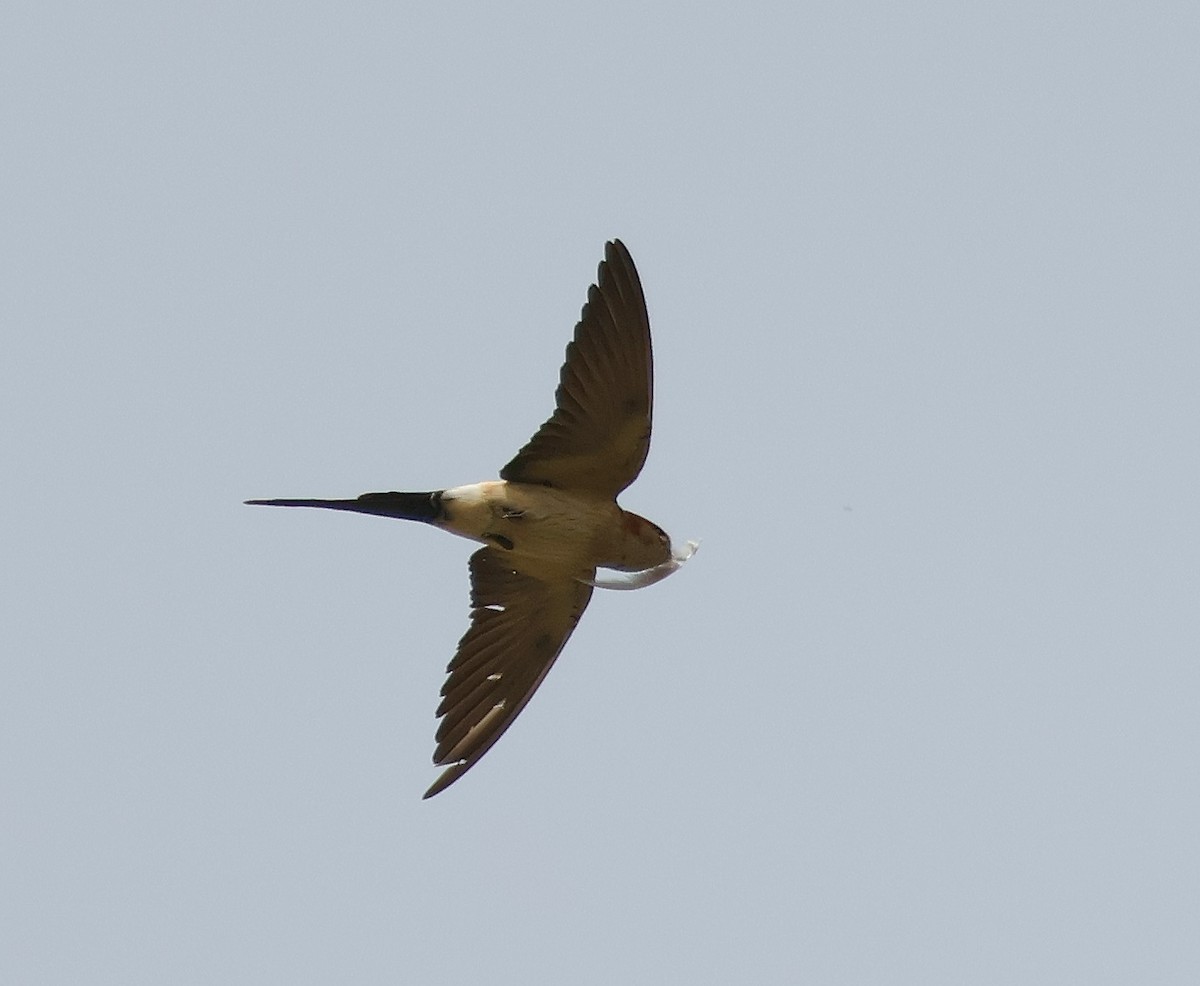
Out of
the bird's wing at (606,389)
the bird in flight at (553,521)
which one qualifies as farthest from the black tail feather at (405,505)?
the bird's wing at (606,389)

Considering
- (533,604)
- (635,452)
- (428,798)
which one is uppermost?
(635,452)

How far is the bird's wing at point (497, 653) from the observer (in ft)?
28.7

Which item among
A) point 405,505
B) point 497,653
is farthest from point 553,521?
point 497,653

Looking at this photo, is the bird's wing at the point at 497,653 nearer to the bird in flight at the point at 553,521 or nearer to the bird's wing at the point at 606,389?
the bird in flight at the point at 553,521

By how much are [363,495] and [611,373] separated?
4.29ft

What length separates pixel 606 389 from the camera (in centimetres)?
795

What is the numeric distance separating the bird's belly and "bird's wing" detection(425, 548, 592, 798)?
37 centimetres

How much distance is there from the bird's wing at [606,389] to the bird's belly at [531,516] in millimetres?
151

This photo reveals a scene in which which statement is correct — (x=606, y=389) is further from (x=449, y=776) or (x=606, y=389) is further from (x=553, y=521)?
(x=449, y=776)

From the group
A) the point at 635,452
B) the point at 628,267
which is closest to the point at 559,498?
the point at 635,452

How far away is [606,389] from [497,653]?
165cm

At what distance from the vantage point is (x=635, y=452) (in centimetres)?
816

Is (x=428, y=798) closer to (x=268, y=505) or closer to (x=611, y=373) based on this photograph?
(x=268, y=505)

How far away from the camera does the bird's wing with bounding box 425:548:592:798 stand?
8734mm
